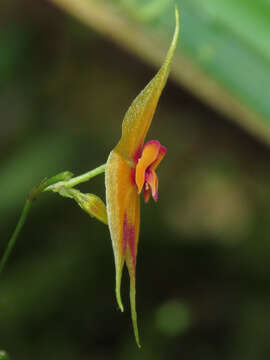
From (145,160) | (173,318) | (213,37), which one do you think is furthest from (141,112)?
(173,318)

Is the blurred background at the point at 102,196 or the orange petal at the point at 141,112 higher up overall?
the orange petal at the point at 141,112

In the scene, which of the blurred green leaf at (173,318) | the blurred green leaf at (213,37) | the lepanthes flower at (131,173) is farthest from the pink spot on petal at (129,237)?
the blurred green leaf at (173,318)

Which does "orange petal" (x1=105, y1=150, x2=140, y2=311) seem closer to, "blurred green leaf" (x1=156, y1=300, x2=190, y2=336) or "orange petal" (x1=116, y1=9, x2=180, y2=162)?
"orange petal" (x1=116, y1=9, x2=180, y2=162)

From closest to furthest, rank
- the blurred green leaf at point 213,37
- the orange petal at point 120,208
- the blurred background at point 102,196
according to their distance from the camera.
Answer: the orange petal at point 120,208
the blurred green leaf at point 213,37
the blurred background at point 102,196

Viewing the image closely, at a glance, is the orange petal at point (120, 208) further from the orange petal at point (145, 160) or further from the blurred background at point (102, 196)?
the blurred background at point (102, 196)

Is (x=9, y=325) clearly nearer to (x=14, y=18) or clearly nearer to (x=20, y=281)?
(x=20, y=281)

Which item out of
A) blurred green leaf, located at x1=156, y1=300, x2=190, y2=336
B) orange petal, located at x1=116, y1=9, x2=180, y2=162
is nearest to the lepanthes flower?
orange petal, located at x1=116, y1=9, x2=180, y2=162

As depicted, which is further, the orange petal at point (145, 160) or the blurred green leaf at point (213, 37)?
the blurred green leaf at point (213, 37)

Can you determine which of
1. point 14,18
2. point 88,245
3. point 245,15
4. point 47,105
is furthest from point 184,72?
point 14,18
